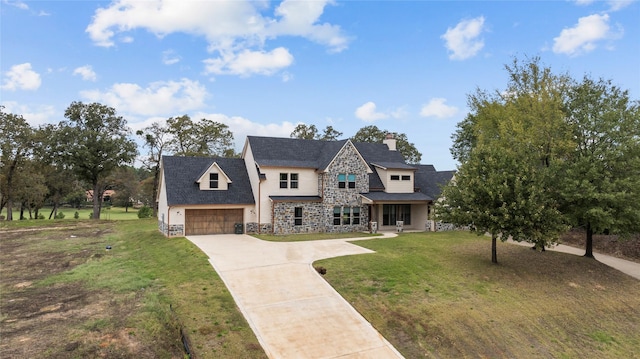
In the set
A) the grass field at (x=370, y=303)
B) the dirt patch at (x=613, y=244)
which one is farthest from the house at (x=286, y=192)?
the dirt patch at (x=613, y=244)

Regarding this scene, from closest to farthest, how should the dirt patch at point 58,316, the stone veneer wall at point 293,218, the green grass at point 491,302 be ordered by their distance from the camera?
the dirt patch at point 58,316, the green grass at point 491,302, the stone veneer wall at point 293,218

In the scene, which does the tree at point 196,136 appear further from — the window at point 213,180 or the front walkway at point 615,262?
the front walkway at point 615,262

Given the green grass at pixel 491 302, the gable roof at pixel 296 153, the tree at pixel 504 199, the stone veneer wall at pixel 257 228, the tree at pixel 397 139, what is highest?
the tree at pixel 397 139

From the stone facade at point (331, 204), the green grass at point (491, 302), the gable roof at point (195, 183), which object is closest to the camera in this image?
the green grass at point (491, 302)

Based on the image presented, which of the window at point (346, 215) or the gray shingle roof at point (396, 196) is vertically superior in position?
the gray shingle roof at point (396, 196)

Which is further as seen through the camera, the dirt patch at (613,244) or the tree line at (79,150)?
the tree line at (79,150)

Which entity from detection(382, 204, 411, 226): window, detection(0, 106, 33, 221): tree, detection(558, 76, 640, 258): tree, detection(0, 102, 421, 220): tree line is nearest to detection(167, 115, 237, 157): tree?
detection(0, 102, 421, 220): tree line

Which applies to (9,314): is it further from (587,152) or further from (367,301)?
(587,152)

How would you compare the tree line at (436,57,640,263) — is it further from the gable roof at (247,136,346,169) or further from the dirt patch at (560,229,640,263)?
the gable roof at (247,136,346,169)
